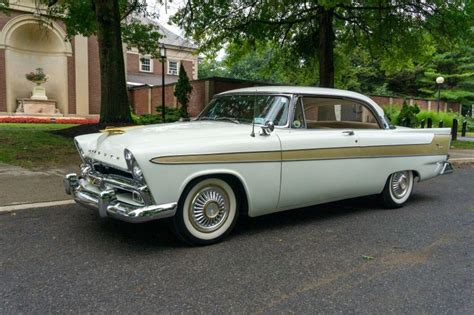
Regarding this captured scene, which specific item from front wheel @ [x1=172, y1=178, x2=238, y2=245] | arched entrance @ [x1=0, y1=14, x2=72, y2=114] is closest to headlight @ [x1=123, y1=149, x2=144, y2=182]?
front wheel @ [x1=172, y1=178, x2=238, y2=245]

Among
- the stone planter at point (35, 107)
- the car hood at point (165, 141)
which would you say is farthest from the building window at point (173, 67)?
the car hood at point (165, 141)

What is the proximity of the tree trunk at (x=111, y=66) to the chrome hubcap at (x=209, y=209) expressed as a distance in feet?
25.4

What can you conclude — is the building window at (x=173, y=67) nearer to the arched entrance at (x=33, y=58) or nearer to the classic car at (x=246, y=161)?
the arched entrance at (x=33, y=58)

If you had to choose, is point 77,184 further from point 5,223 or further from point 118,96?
point 118,96

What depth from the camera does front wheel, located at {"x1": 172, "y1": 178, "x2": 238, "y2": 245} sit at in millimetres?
4012

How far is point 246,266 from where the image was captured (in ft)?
12.1

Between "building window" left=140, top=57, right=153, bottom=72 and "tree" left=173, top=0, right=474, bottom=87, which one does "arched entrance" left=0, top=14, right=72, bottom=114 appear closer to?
"building window" left=140, top=57, right=153, bottom=72

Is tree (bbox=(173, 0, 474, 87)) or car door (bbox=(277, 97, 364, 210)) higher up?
tree (bbox=(173, 0, 474, 87))

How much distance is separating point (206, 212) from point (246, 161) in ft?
2.10

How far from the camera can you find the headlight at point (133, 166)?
373 cm

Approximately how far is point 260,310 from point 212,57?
16.7m

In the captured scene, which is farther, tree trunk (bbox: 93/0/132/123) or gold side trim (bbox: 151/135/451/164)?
tree trunk (bbox: 93/0/132/123)

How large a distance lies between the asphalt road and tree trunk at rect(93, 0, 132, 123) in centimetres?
635

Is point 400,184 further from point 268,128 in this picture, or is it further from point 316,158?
point 268,128
